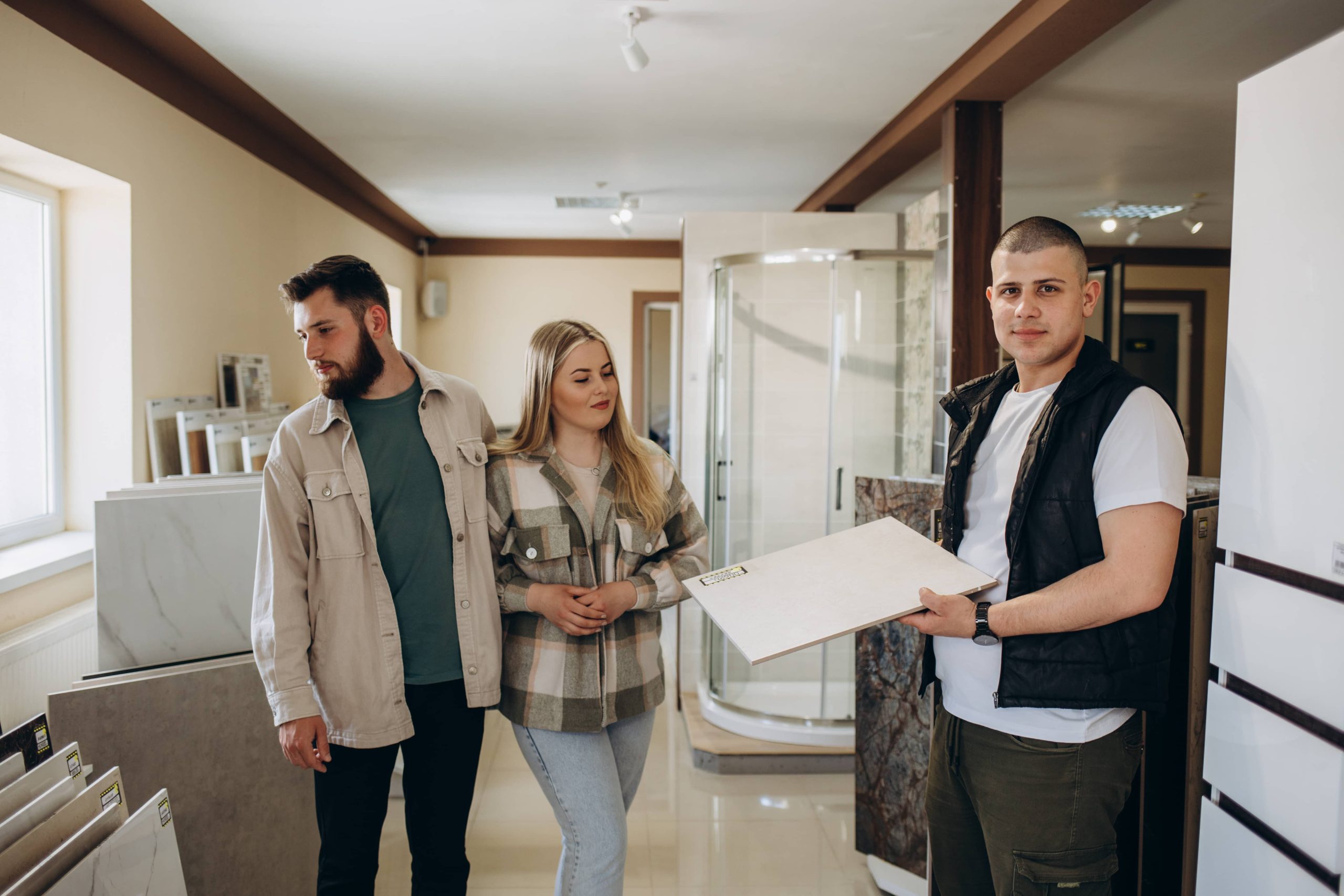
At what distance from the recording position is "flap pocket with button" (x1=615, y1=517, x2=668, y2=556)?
1.63 m

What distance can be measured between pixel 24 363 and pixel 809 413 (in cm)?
264

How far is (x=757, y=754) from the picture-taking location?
10.4ft

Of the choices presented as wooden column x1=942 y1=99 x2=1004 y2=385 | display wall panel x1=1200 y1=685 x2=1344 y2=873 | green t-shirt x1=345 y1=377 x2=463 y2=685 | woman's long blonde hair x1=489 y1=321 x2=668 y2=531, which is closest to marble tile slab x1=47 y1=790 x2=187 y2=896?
green t-shirt x1=345 y1=377 x2=463 y2=685

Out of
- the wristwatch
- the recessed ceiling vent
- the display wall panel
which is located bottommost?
the display wall panel

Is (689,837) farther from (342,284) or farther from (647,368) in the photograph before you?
(647,368)

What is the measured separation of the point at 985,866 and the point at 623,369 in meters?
5.93

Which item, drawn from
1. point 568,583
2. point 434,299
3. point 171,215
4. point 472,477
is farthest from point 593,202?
point 568,583

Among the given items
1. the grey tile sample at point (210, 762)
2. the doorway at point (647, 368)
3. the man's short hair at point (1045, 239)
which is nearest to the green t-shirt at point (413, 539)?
the grey tile sample at point (210, 762)

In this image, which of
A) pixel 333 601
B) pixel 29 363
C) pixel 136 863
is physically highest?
pixel 29 363

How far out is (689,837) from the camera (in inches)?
107

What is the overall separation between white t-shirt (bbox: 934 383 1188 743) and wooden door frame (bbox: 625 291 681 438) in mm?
5812

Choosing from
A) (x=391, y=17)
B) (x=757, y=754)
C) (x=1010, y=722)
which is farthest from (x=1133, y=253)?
(x=1010, y=722)

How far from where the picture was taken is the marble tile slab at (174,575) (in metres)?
2.00

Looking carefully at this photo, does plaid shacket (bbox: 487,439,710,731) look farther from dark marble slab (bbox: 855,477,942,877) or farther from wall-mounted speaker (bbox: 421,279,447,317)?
wall-mounted speaker (bbox: 421,279,447,317)
